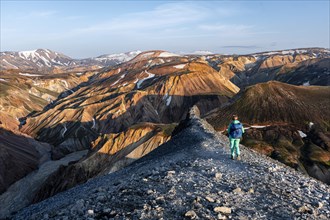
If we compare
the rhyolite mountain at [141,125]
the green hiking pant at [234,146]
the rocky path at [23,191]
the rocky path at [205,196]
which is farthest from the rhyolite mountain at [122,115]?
the rocky path at [205,196]

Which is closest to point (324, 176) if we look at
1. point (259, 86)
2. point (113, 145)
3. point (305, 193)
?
point (113, 145)

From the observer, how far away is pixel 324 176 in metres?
70.8

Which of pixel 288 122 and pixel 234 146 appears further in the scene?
pixel 288 122

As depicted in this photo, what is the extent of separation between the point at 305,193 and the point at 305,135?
84.7m

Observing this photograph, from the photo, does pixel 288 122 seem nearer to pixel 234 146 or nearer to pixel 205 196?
pixel 234 146

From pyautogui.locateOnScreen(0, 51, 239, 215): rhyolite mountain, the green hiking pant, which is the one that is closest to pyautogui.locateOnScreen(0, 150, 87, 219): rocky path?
pyautogui.locateOnScreen(0, 51, 239, 215): rhyolite mountain

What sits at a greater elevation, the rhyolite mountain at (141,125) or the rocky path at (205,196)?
the rocky path at (205,196)

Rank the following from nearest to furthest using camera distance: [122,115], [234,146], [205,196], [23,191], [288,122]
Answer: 1. [205,196]
2. [234,146]
3. [23,191]
4. [288,122]
5. [122,115]

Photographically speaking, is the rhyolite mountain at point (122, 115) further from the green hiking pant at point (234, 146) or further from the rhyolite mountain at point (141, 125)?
the green hiking pant at point (234, 146)

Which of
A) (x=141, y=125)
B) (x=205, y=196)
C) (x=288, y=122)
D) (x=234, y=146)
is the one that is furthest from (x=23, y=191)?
(x=205, y=196)

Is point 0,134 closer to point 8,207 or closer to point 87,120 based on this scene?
point 87,120

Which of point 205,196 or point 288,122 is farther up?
point 205,196

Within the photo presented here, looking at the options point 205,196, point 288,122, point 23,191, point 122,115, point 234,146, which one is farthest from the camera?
point 122,115

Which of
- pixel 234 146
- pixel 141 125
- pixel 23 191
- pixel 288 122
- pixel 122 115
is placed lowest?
pixel 23 191
